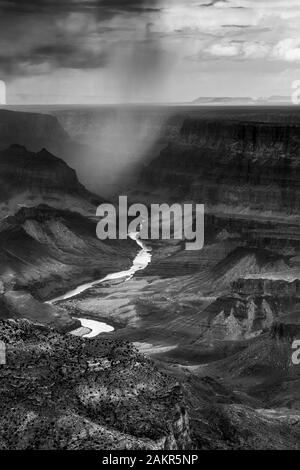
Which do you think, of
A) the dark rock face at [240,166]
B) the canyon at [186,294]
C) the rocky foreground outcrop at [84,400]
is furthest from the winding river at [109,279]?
the rocky foreground outcrop at [84,400]

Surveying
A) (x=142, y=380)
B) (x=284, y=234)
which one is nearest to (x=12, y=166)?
(x=284, y=234)

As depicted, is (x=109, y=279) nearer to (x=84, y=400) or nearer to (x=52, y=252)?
(x=52, y=252)

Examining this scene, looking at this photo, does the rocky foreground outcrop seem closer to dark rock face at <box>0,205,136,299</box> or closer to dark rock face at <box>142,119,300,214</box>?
dark rock face at <box>0,205,136,299</box>

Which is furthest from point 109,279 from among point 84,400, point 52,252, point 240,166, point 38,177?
point 84,400
